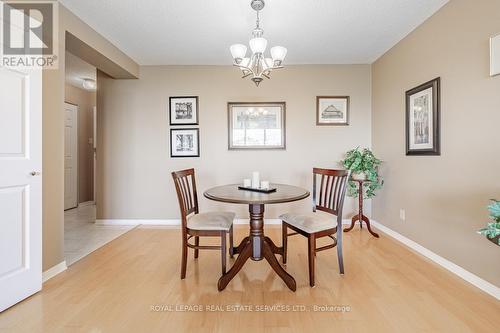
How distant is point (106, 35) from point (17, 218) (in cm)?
219

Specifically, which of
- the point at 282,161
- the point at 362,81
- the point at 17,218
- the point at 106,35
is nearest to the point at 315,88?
the point at 362,81

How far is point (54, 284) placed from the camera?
2053mm

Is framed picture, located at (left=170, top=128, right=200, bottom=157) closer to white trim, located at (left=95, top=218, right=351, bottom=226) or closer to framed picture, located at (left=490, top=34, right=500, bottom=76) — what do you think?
white trim, located at (left=95, top=218, right=351, bottom=226)

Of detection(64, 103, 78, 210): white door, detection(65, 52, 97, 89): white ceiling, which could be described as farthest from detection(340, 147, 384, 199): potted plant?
detection(64, 103, 78, 210): white door

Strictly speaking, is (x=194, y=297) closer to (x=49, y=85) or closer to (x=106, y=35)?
(x=49, y=85)

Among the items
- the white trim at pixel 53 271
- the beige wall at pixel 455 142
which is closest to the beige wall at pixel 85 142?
the white trim at pixel 53 271

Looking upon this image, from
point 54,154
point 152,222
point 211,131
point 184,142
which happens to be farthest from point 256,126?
point 54,154

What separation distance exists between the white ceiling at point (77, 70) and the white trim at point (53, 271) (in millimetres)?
2817

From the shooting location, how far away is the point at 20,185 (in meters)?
Answer: 1.80

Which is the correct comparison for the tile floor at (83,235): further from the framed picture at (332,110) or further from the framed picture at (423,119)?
the framed picture at (423,119)

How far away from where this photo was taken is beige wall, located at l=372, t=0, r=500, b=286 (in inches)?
76.2

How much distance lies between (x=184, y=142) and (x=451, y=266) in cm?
345

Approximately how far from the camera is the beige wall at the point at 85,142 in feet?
17.3

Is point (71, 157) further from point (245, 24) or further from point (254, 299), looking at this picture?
point (254, 299)
